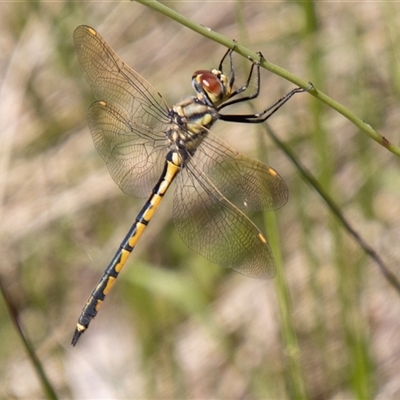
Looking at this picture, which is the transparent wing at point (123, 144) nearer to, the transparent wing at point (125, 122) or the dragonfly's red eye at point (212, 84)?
the transparent wing at point (125, 122)

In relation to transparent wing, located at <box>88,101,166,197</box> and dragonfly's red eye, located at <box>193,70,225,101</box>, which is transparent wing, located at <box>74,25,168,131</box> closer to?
transparent wing, located at <box>88,101,166,197</box>

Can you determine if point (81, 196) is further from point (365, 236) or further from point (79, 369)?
point (365, 236)

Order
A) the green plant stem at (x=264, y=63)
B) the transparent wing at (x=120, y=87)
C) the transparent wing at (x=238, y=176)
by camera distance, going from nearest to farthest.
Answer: the green plant stem at (x=264, y=63), the transparent wing at (x=238, y=176), the transparent wing at (x=120, y=87)

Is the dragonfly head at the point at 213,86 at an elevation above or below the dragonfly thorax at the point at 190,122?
above

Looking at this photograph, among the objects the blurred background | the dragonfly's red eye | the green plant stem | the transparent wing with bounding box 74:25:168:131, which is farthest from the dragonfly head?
the green plant stem

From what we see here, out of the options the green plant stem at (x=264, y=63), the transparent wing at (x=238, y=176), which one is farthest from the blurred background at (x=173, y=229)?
the green plant stem at (x=264, y=63)


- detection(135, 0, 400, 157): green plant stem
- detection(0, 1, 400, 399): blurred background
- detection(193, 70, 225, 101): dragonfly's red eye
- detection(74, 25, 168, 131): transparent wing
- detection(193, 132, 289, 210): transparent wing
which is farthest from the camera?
detection(0, 1, 400, 399): blurred background
